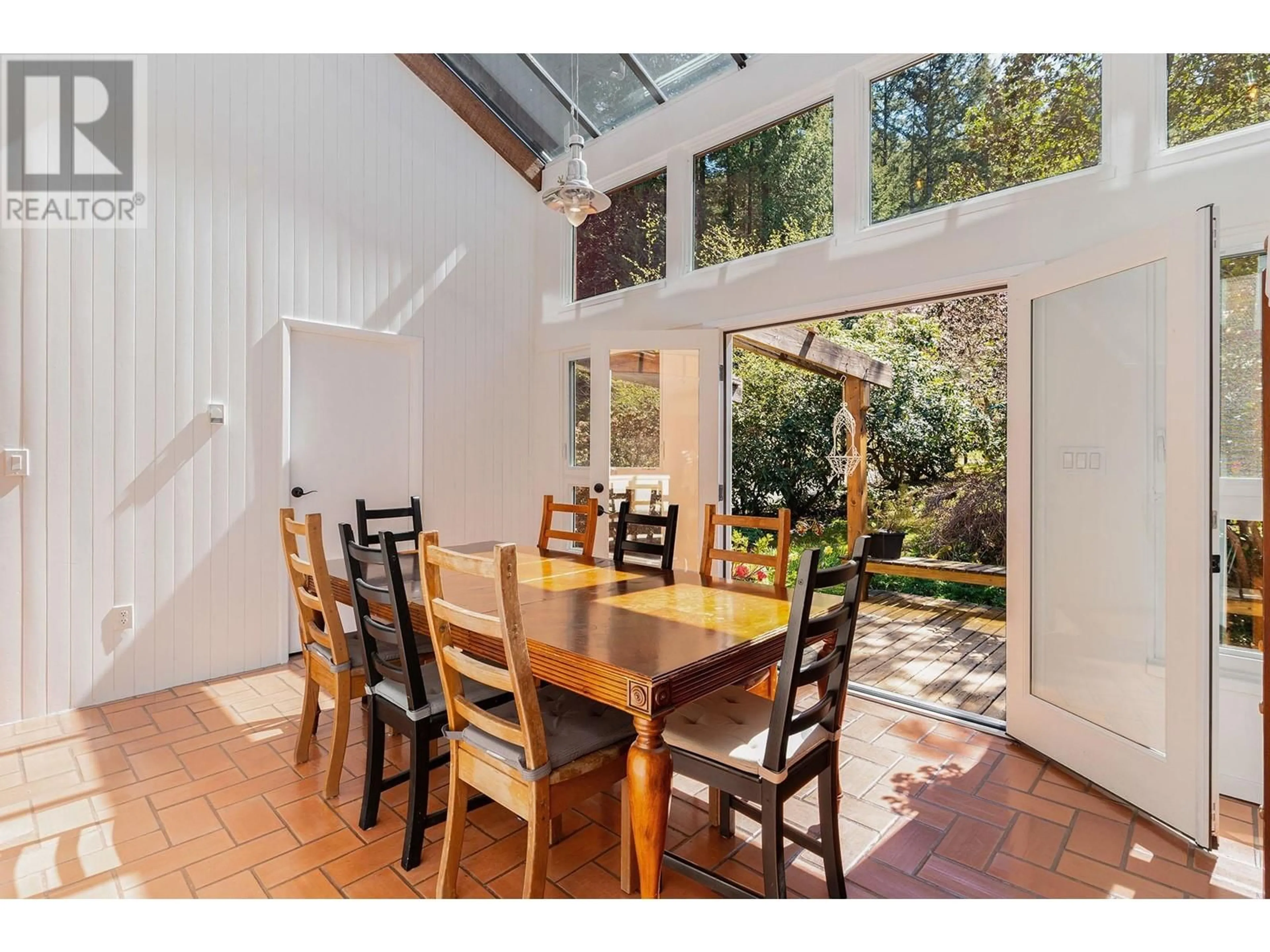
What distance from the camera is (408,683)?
1849 mm

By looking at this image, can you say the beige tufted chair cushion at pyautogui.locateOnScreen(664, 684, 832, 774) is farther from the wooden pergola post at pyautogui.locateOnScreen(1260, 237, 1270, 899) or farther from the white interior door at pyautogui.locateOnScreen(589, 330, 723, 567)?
the white interior door at pyautogui.locateOnScreen(589, 330, 723, 567)

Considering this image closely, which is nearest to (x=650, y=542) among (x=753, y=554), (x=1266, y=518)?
(x=753, y=554)

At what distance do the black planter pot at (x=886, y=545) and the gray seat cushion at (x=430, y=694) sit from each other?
13.6ft

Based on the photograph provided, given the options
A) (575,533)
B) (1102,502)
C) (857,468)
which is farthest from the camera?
(857,468)

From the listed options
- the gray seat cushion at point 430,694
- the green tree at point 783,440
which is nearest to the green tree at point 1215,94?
the gray seat cushion at point 430,694

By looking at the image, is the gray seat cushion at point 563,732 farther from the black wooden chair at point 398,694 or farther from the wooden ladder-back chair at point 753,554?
the wooden ladder-back chair at point 753,554

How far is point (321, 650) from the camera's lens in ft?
7.63

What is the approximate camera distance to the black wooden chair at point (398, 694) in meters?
1.83

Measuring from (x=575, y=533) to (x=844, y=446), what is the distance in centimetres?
443

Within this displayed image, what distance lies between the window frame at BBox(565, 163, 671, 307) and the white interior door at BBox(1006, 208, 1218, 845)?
2.19 m

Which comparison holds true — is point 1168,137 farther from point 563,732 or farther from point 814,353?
point 563,732
